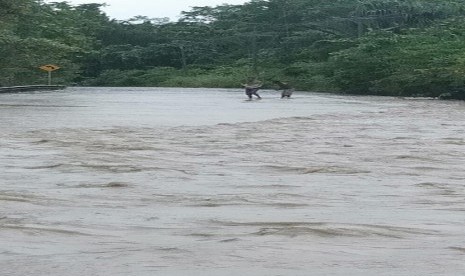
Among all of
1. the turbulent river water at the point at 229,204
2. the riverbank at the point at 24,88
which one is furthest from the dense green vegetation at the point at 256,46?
the turbulent river water at the point at 229,204

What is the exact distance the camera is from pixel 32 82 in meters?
53.2

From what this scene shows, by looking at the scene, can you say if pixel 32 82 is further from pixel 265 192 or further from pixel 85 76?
pixel 265 192

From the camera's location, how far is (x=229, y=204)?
8.14m

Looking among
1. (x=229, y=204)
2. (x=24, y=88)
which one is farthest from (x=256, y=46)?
(x=229, y=204)

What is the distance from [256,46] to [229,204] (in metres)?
59.7

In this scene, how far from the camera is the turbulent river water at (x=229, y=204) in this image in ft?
19.4

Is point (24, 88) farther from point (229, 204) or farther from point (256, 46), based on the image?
point (229, 204)

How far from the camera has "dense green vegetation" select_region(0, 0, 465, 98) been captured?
43.5 meters

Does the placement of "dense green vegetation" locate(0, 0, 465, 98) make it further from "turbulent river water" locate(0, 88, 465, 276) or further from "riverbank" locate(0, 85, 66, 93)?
"turbulent river water" locate(0, 88, 465, 276)

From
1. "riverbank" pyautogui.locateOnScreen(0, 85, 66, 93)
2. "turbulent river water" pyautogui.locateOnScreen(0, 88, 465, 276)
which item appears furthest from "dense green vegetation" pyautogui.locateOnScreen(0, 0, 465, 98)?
"turbulent river water" pyautogui.locateOnScreen(0, 88, 465, 276)

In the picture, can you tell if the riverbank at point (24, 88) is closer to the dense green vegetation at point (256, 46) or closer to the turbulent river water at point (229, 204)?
the dense green vegetation at point (256, 46)

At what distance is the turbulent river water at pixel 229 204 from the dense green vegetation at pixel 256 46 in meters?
22.0

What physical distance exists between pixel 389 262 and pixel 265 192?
120 inches

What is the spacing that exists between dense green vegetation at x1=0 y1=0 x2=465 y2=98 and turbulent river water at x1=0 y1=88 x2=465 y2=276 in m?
22.0
